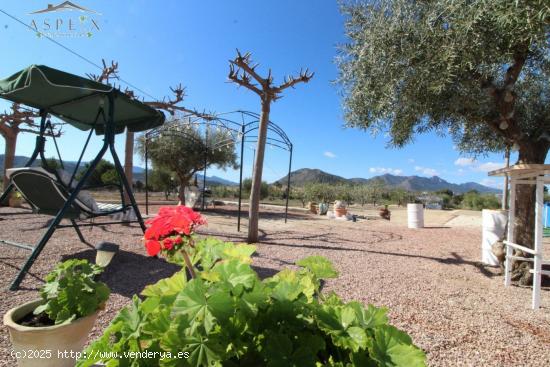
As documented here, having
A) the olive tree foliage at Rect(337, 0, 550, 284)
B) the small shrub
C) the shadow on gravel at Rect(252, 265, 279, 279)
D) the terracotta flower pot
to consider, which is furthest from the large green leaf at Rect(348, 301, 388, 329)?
the terracotta flower pot

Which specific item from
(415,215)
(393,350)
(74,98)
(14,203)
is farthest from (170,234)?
(14,203)

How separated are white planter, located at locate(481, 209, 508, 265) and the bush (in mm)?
4474

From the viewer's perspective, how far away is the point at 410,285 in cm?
320

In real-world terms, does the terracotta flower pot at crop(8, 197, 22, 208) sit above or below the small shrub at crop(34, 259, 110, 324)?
below

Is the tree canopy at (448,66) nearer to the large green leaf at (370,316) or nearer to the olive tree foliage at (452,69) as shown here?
the olive tree foliage at (452,69)

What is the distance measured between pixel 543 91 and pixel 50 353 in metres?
6.23

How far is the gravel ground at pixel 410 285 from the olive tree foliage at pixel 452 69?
122 centimetres

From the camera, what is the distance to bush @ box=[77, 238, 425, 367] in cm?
70

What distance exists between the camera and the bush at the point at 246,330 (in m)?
0.70

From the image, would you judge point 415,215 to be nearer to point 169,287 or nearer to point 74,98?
point 74,98

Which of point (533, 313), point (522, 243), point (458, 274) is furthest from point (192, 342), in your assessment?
point (522, 243)

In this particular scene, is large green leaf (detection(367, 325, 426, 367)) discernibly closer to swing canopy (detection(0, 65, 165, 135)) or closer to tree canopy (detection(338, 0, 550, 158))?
tree canopy (detection(338, 0, 550, 158))

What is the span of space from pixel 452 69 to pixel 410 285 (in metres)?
2.39

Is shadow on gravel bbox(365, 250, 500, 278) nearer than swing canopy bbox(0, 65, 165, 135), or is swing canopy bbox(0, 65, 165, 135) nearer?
swing canopy bbox(0, 65, 165, 135)
